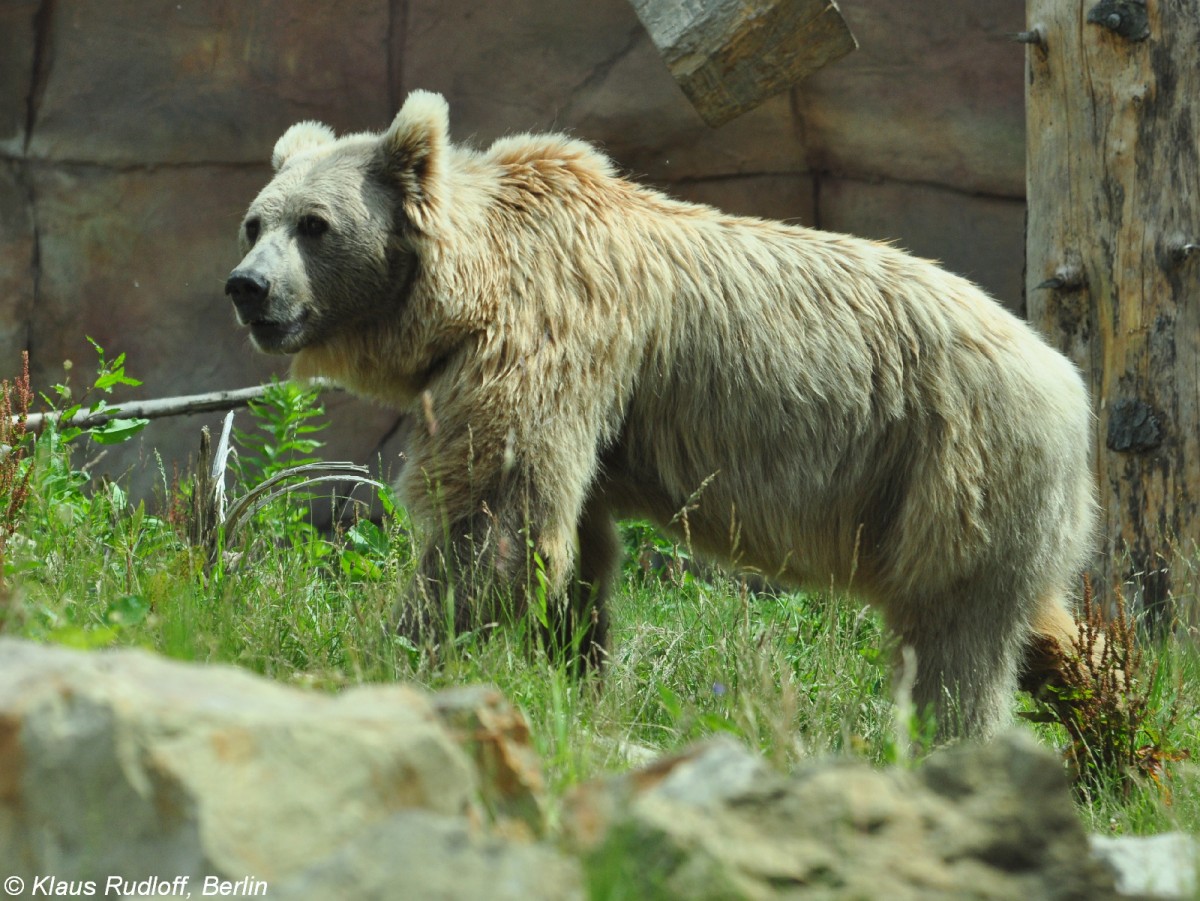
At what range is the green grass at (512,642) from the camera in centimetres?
323

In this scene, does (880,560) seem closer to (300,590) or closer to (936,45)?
(300,590)

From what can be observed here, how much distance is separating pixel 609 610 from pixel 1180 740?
2.12 meters

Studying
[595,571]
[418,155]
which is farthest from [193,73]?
[595,571]

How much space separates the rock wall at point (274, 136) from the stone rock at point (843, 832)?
7879mm

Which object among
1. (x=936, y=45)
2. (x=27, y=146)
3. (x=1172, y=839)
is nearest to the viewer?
(x=1172, y=839)

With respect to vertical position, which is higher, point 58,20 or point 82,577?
point 58,20

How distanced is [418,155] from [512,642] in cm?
172

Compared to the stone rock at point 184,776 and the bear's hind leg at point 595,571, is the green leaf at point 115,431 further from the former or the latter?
the stone rock at point 184,776

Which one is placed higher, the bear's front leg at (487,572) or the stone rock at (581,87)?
the stone rock at (581,87)

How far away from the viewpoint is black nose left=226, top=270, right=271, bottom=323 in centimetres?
431

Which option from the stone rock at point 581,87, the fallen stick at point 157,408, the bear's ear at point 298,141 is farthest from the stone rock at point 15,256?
the bear's ear at point 298,141

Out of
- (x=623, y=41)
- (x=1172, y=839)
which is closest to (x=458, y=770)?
(x=1172, y=839)

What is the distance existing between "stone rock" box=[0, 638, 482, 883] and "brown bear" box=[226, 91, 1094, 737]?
2.34m

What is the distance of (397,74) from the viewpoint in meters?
9.85
